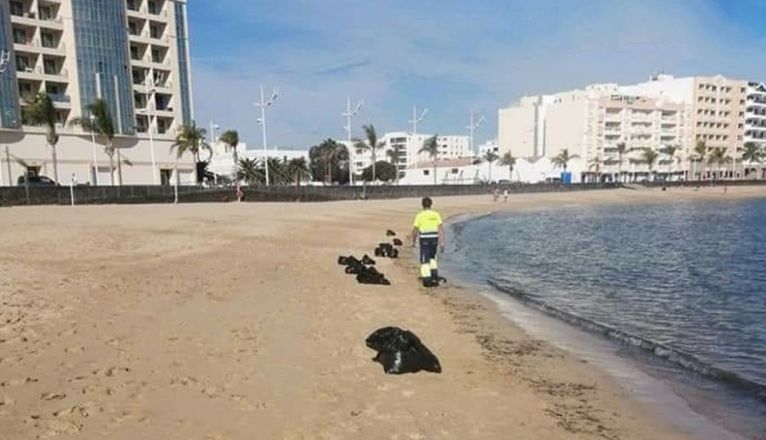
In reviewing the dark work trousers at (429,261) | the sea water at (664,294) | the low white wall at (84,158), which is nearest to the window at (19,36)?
the low white wall at (84,158)

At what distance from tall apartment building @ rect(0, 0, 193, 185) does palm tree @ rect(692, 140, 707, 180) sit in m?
119

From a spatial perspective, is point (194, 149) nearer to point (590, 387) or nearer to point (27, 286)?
point (27, 286)

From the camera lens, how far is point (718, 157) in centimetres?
14025

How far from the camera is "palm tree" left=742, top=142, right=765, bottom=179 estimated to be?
144125mm

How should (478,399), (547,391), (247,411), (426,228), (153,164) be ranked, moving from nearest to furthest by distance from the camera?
(247,411) < (478,399) < (547,391) < (426,228) < (153,164)

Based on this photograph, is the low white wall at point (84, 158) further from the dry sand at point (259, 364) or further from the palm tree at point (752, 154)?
the palm tree at point (752, 154)

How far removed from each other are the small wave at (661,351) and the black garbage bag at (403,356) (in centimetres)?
406

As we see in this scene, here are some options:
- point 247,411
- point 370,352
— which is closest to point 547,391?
point 370,352

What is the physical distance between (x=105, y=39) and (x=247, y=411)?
2855 inches

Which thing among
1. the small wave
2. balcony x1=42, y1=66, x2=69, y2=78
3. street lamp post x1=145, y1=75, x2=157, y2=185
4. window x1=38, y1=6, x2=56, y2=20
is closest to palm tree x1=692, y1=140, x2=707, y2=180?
street lamp post x1=145, y1=75, x2=157, y2=185

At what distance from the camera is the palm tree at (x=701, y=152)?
450 feet

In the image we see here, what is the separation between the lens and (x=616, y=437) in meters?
5.62

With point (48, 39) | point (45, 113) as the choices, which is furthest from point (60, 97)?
point (45, 113)

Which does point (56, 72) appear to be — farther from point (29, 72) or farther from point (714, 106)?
point (714, 106)
